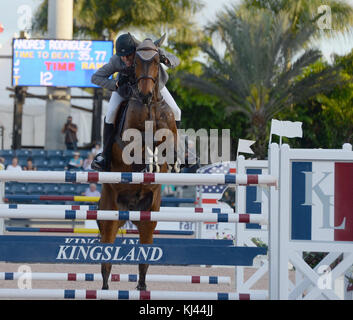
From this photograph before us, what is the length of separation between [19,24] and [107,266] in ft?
55.1

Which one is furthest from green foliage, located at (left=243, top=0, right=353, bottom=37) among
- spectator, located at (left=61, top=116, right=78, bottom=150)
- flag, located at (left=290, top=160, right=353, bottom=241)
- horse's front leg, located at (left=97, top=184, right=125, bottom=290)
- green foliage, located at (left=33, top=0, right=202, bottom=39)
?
flag, located at (left=290, top=160, right=353, bottom=241)

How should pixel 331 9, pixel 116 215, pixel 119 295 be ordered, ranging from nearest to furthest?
pixel 119 295 → pixel 116 215 → pixel 331 9

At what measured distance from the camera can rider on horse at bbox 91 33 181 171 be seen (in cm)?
620

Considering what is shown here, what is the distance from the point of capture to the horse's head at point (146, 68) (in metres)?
5.88

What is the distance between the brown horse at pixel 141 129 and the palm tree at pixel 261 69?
12.9 meters

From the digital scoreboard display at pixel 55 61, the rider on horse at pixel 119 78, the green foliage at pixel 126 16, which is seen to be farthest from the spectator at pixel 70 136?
the rider on horse at pixel 119 78

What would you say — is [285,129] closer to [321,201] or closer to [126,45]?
[126,45]

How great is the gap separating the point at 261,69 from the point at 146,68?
1361 centimetres

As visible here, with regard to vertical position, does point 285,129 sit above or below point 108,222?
above

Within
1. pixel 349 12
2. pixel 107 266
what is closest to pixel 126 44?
pixel 107 266

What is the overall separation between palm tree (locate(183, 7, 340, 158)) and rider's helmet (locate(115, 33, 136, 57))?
13.1 m

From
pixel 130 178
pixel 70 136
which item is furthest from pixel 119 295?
pixel 70 136

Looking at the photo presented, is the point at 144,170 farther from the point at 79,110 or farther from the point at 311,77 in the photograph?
the point at 79,110

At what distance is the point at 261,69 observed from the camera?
62.7 feet
